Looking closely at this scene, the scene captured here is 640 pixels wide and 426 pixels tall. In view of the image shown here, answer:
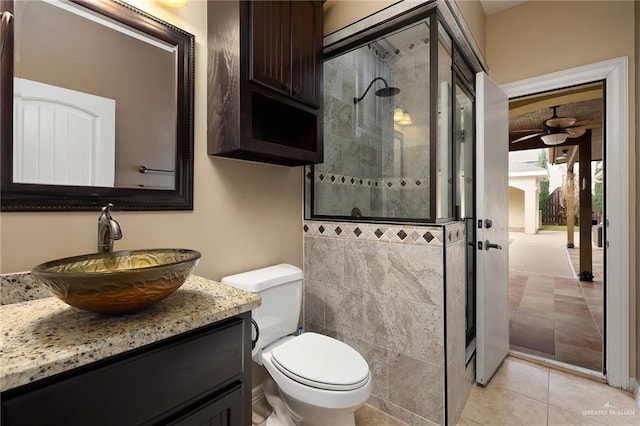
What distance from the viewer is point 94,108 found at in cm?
118

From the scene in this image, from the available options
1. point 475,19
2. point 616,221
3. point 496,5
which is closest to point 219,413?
point 616,221

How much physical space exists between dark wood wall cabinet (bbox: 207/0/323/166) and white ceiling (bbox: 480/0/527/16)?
1.45 meters

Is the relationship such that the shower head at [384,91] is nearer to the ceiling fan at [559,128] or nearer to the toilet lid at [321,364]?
the toilet lid at [321,364]

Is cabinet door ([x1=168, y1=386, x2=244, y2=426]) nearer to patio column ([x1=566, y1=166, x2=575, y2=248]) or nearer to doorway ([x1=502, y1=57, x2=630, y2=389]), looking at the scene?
doorway ([x1=502, y1=57, x2=630, y2=389])

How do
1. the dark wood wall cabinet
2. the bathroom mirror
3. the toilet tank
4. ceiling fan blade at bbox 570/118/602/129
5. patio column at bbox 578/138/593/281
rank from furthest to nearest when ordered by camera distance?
patio column at bbox 578/138/593/281
ceiling fan blade at bbox 570/118/602/129
the toilet tank
the dark wood wall cabinet
the bathroom mirror

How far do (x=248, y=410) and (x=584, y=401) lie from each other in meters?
2.16

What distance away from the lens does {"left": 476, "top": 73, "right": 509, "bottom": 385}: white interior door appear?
1970 mm

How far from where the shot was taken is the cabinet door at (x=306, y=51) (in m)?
1.62

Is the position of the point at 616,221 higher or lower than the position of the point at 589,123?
lower

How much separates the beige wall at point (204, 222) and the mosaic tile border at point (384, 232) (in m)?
0.17

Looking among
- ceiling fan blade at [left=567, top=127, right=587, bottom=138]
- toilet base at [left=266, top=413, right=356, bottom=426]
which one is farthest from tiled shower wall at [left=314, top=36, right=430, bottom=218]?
ceiling fan blade at [left=567, top=127, right=587, bottom=138]

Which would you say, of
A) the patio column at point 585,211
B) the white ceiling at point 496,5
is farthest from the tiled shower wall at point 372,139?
the patio column at point 585,211

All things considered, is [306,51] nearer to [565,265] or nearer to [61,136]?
[61,136]

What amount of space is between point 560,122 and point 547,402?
365cm
